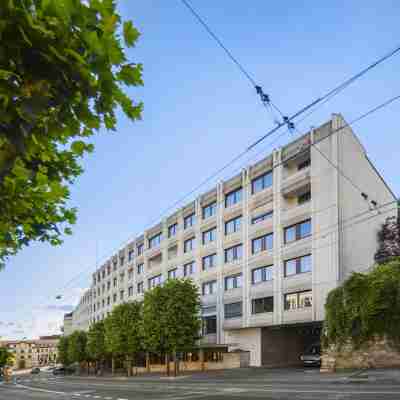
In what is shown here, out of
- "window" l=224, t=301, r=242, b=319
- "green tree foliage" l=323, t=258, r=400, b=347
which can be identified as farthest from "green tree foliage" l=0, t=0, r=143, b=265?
"window" l=224, t=301, r=242, b=319

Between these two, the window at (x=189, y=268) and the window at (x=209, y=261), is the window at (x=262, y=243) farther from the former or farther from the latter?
the window at (x=189, y=268)

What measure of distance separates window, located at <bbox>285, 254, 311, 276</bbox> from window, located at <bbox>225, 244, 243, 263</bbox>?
6.96m

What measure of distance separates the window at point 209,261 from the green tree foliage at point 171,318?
24.0 feet

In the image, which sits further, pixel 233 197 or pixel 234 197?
pixel 233 197

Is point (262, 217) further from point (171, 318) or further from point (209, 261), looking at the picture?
point (171, 318)

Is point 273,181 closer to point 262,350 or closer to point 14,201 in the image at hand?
point 262,350

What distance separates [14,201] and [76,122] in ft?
5.19

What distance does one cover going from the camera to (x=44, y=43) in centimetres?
353

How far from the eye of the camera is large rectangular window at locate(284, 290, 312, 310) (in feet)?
124

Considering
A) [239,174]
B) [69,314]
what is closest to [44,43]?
[239,174]

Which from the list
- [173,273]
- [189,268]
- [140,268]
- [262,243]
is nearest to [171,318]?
[262,243]

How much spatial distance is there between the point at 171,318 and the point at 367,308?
1831 centimetres

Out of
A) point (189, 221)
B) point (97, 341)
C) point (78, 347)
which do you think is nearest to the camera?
point (189, 221)

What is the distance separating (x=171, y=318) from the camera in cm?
4181
